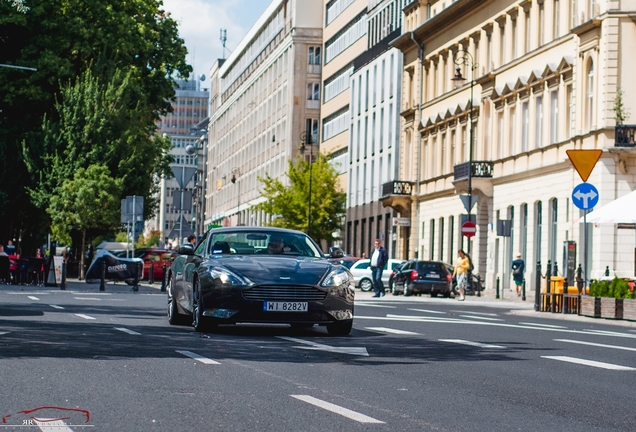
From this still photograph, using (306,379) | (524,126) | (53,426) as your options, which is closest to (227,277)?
(306,379)

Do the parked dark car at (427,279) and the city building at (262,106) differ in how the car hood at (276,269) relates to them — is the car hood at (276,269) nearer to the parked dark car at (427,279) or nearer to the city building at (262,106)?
the parked dark car at (427,279)

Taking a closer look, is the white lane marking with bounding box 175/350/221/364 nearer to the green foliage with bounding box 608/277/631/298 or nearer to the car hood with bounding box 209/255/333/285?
the car hood with bounding box 209/255/333/285

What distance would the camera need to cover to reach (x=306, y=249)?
66.8 ft

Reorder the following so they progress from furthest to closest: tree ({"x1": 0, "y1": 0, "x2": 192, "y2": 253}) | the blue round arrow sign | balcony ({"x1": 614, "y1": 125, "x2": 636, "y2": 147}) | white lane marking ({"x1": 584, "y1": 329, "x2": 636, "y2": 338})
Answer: tree ({"x1": 0, "y1": 0, "x2": 192, "y2": 253}) → balcony ({"x1": 614, "y1": 125, "x2": 636, "y2": 147}) → the blue round arrow sign → white lane marking ({"x1": 584, "y1": 329, "x2": 636, "y2": 338})

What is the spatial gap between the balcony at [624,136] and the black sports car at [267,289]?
1190 inches

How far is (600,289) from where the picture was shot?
31812 mm

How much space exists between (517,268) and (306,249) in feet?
117

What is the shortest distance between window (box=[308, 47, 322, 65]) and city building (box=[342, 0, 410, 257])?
663 inches

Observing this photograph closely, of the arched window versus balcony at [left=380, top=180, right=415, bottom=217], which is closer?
the arched window

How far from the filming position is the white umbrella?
31.2 m

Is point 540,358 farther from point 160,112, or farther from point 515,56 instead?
point 160,112

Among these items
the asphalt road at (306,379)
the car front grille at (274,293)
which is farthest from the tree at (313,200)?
the car front grille at (274,293)

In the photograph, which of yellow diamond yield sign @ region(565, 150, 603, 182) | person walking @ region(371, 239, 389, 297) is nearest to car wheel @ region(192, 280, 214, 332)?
yellow diamond yield sign @ region(565, 150, 603, 182)

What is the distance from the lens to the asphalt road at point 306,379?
9.69 meters
